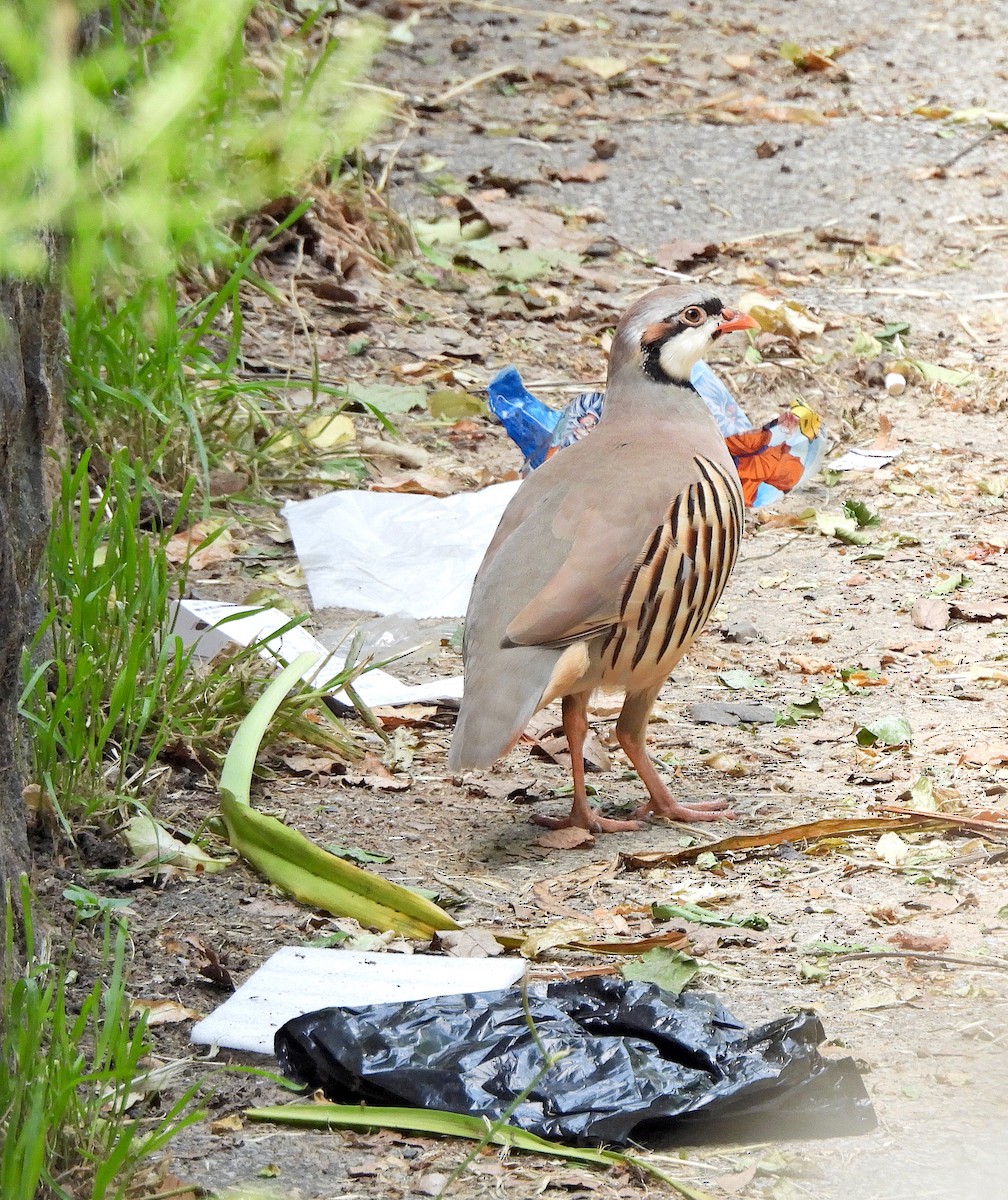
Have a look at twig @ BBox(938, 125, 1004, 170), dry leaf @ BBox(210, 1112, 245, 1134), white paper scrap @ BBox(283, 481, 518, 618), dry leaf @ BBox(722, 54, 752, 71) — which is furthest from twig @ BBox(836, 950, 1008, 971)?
dry leaf @ BBox(722, 54, 752, 71)

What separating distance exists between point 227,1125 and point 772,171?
7.65 metres

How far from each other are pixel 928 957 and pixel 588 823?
3.64 feet

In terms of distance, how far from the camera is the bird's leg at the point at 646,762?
3.80 metres

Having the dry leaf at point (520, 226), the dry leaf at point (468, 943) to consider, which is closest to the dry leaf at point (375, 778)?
the dry leaf at point (468, 943)

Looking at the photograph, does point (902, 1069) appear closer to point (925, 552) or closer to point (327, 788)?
point (327, 788)

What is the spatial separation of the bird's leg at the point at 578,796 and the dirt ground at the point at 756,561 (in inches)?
2.2

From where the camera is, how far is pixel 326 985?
2.86 metres

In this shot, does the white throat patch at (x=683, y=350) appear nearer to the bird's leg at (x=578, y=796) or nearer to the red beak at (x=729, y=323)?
the red beak at (x=729, y=323)

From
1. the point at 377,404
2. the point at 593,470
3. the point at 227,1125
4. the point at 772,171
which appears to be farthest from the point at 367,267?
the point at 227,1125

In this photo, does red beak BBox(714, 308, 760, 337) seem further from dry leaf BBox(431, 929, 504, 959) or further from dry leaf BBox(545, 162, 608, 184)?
dry leaf BBox(545, 162, 608, 184)

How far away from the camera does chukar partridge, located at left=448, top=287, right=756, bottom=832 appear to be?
3.52 meters

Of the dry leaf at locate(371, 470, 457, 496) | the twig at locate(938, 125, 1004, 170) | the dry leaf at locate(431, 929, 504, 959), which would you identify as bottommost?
the dry leaf at locate(371, 470, 457, 496)

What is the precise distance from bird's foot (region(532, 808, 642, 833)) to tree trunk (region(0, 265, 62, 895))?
127 cm

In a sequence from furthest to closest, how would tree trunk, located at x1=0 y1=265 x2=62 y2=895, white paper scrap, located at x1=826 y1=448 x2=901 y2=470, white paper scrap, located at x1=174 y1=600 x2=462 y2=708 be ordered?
white paper scrap, located at x1=826 y1=448 x2=901 y2=470 → white paper scrap, located at x1=174 y1=600 x2=462 y2=708 → tree trunk, located at x1=0 y1=265 x2=62 y2=895
